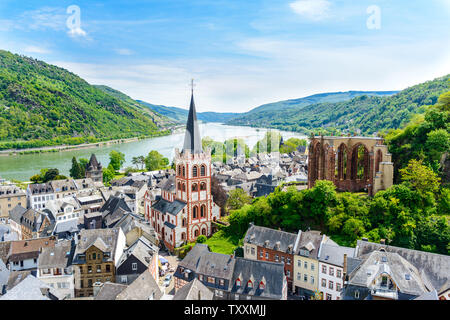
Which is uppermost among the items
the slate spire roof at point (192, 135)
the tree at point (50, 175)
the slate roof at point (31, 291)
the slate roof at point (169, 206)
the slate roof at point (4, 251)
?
the slate spire roof at point (192, 135)

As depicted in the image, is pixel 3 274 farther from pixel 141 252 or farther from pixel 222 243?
pixel 222 243

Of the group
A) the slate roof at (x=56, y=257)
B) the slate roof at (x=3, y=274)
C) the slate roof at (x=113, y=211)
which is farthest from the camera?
the slate roof at (x=113, y=211)

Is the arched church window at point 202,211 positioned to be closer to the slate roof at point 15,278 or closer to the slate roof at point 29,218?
the slate roof at point 15,278

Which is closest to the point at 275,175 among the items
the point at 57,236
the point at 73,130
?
the point at 57,236

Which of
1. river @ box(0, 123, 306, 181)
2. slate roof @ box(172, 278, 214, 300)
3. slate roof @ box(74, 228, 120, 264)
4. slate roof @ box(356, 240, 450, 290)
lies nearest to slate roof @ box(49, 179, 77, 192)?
river @ box(0, 123, 306, 181)

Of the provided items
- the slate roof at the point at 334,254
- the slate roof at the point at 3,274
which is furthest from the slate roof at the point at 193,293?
the slate roof at the point at 3,274

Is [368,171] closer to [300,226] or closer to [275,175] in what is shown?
[300,226]

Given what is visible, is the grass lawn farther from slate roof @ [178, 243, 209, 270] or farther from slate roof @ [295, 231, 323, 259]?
slate roof @ [295, 231, 323, 259]
